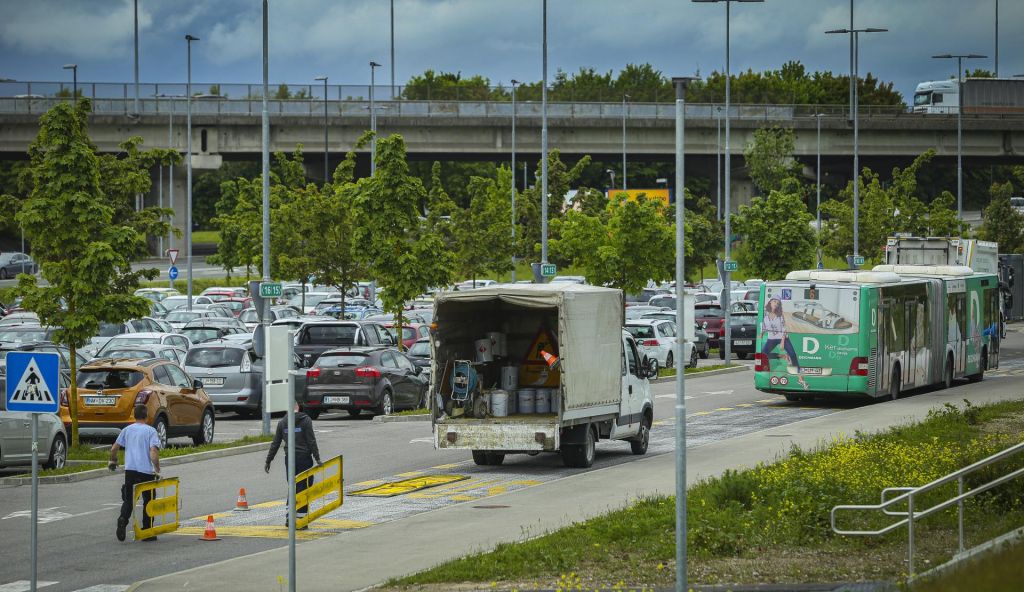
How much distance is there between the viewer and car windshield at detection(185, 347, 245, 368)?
105 feet

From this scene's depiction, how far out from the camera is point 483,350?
23.3m

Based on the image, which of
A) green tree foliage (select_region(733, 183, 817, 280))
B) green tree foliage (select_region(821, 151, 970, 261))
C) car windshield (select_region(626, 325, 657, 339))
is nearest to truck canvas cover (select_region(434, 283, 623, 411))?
car windshield (select_region(626, 325, 657, 339))

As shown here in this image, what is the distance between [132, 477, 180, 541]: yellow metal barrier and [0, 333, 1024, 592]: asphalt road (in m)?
0.16

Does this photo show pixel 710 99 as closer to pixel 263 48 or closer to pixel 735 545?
pixel 263 48

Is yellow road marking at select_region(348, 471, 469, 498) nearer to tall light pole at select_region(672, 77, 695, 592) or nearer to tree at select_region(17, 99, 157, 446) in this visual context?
tree at select_region(17, 99, 157, 446)

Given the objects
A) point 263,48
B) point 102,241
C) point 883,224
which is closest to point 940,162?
point 883,224

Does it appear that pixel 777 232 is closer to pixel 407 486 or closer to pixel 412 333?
pixel 412 333

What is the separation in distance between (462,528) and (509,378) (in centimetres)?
629

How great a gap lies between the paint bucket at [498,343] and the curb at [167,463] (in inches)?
200

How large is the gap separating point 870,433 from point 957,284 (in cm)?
1414

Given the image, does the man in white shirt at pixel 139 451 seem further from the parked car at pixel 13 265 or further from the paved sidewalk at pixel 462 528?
the parked car at pixel 13 265

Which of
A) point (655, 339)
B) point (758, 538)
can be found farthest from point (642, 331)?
point (758, 538)

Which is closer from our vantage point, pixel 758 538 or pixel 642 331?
pixel 758 538

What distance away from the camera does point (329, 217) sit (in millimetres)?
52375
